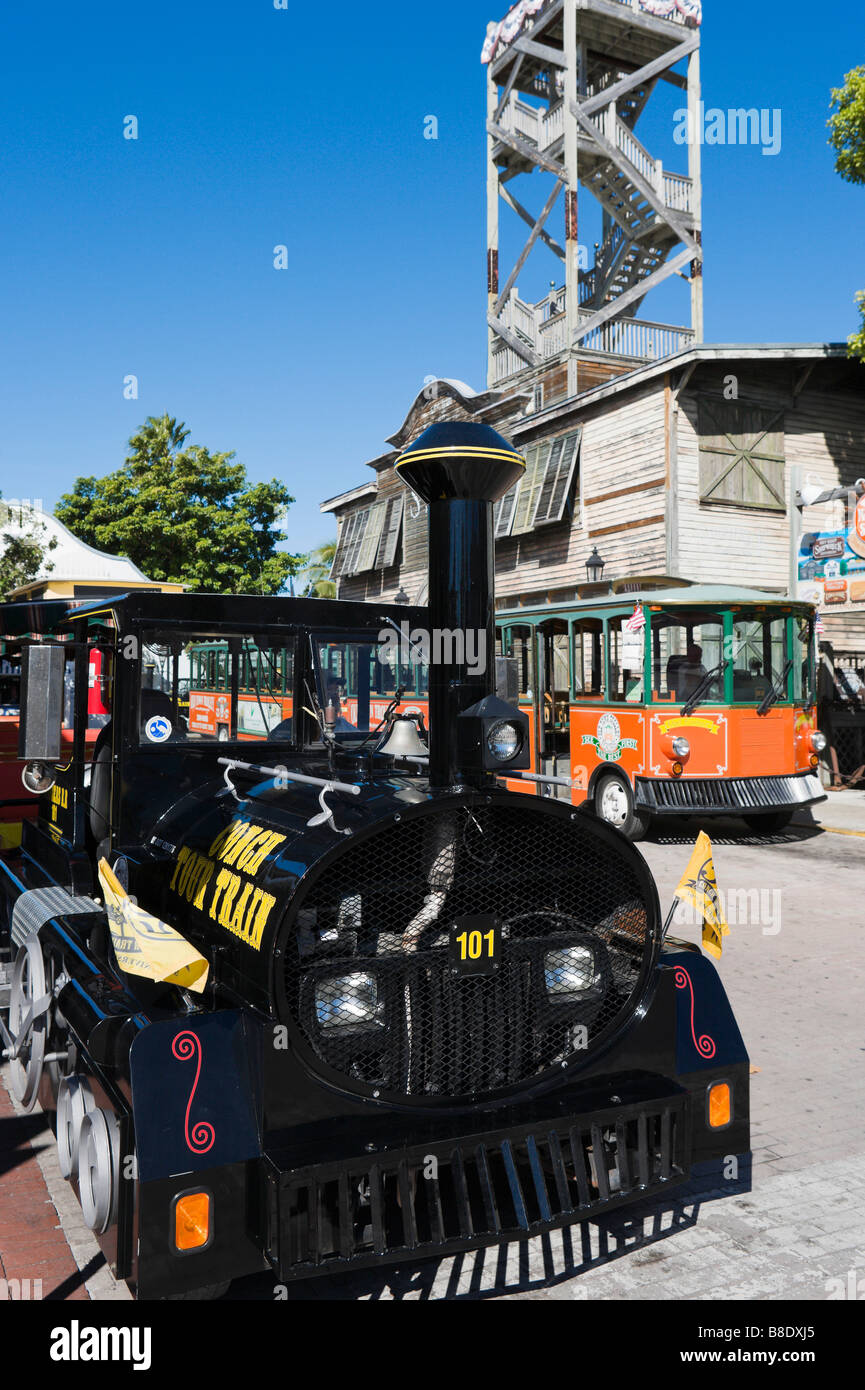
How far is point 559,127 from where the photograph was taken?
23.4 meters

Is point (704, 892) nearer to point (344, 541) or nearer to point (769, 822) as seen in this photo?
point (769, 822)

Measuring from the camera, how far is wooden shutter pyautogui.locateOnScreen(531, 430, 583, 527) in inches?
774

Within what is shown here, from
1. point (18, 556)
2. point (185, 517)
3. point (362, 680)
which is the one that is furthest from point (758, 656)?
point (185, 517)

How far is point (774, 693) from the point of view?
37.9 feet

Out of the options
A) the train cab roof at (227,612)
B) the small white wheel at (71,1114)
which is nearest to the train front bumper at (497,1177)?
the small white wheel at (71,1114)

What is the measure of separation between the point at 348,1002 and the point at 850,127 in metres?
15.8

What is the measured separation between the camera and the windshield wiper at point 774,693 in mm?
11414

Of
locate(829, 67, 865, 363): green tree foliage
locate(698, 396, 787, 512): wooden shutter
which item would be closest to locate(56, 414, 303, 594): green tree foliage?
locate(698, 396, 787, 512): wooden shutter

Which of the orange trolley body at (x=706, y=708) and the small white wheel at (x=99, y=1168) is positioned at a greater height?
the orange trolley body at (x=706, y=708)

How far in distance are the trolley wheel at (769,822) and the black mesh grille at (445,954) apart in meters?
9.58

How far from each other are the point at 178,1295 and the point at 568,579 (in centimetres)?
1820

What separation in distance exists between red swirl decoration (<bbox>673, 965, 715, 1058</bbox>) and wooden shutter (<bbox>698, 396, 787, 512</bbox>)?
15.1 m

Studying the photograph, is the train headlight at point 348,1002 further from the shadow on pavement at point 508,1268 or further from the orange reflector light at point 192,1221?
the shadow on pavement at point 508,1268
